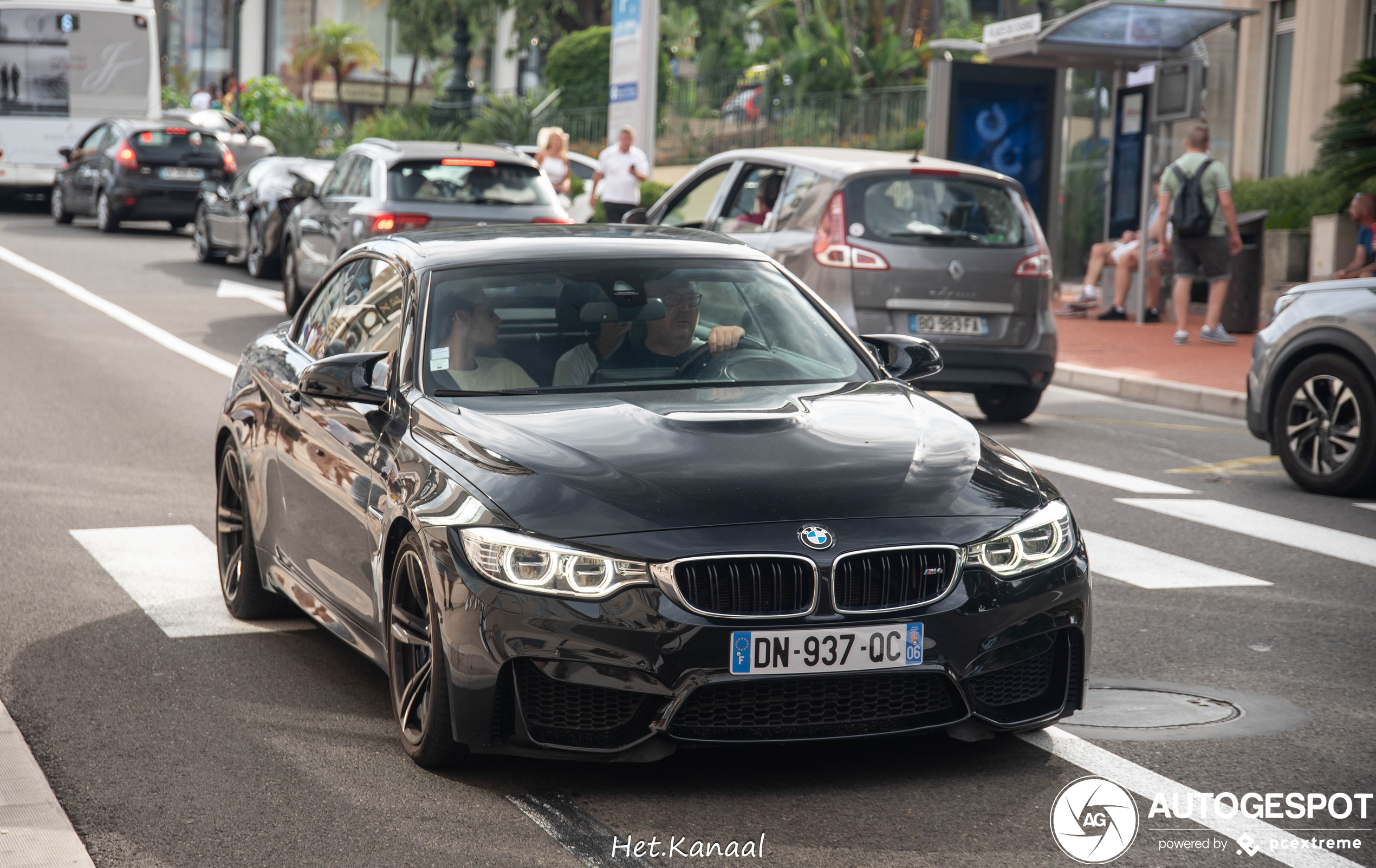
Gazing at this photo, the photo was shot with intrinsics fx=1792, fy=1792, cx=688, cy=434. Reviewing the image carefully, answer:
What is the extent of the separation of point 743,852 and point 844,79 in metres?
35.3

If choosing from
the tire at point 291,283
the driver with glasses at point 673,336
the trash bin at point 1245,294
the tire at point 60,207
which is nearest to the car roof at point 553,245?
the driver with glasses at point 673,336

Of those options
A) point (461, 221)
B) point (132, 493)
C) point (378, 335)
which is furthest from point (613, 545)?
point (461, 221)

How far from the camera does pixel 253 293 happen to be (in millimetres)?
19891

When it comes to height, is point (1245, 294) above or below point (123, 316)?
above

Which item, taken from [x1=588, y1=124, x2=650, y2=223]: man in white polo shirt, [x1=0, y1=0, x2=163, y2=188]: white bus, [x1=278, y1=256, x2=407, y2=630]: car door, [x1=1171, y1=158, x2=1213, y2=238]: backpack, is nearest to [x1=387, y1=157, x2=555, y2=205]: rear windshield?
[x1=588, y1=124, x2=650, y2=223]: man in white polo shirt

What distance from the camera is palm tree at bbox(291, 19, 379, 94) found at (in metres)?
67.9

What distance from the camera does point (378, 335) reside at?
18.9 feet

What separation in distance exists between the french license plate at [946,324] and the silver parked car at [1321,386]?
216 centimetres

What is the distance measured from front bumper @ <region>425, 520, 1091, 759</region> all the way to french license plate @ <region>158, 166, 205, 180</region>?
80.1 ft

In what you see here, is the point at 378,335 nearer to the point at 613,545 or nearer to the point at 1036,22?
the point at 613,545

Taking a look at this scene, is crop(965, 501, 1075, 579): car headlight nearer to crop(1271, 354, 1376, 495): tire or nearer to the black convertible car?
the black convertible car

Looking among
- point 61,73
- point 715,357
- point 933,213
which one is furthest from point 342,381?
point 61,73

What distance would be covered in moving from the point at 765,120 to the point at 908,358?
103ft

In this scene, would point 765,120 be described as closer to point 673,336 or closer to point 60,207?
point 60,207
